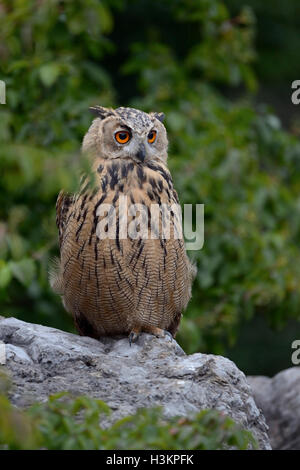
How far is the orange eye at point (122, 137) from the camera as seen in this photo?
3635 millimetres

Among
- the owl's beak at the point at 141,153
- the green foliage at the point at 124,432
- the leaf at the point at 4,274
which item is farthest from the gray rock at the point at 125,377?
the owl's beak at the point at 141,153

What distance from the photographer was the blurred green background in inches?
184

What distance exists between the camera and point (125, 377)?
3.08 m

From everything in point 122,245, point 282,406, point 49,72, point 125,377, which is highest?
point 49,72

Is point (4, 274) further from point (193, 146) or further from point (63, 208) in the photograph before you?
point (193, 146)

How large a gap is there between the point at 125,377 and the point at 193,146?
2816mm

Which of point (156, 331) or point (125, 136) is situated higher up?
point (125, 136)

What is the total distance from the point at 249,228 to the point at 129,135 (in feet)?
7.04

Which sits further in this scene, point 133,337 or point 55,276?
point 55,276

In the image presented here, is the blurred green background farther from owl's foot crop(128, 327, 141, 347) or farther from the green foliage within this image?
the green foliage

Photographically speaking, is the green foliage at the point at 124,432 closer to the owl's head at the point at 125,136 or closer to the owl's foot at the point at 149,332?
the owl's foot at the point at 149,332

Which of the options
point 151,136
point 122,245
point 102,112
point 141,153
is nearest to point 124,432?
point 122,245

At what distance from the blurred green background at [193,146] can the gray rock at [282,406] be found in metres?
0.52

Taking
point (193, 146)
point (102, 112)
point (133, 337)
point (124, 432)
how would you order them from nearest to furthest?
point (124, 432), point (133, 337), point (102, 112), point (193, 146)
